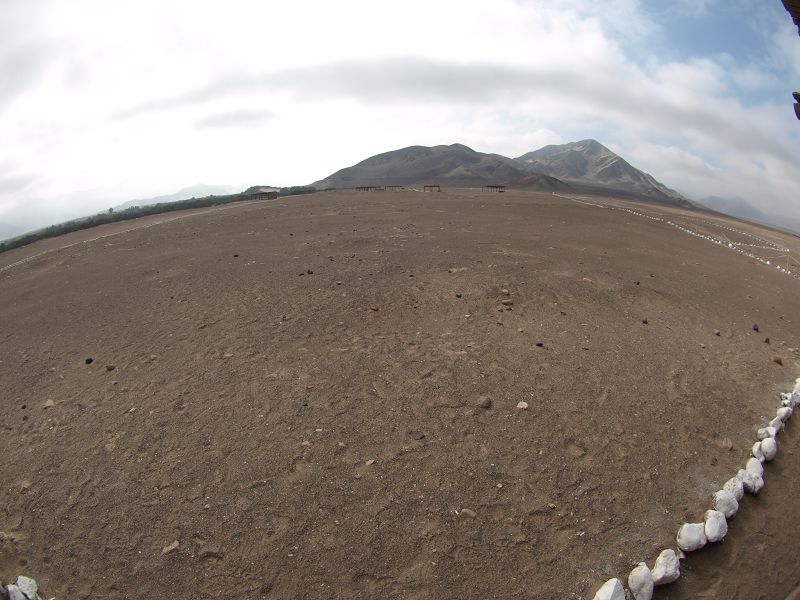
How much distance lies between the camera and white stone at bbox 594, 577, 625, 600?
3.15 meters

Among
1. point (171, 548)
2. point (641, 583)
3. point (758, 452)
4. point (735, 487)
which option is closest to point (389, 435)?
point (171, 548)

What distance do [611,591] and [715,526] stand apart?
4.47 feet

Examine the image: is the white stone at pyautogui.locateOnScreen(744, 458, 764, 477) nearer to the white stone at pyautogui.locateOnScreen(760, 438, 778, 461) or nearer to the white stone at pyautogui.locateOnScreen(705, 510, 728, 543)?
the white stone at pyautogui.locateOnScreen(760, 438, 778, 461)

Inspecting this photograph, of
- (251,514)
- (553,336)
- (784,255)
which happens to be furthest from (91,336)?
(784,255)

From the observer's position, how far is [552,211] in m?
22.0

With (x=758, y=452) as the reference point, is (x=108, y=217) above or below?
above

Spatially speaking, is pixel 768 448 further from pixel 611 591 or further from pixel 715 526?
pixel 611 591

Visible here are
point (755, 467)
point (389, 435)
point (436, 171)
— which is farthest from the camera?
point (436, 171)

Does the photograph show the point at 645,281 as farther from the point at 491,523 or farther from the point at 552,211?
the point at 552,211

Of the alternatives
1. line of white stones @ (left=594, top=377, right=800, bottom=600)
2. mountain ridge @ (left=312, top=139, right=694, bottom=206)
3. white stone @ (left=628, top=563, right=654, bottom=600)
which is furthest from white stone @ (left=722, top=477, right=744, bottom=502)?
mountain ridge @ (left=312, top=139, right=694, bottom=206)

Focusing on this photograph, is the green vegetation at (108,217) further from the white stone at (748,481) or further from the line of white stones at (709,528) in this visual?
the white stone at (748,481)

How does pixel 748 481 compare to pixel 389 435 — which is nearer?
pixel 748 481

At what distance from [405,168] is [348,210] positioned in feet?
Answer: 225

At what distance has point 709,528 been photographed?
12.6ft
